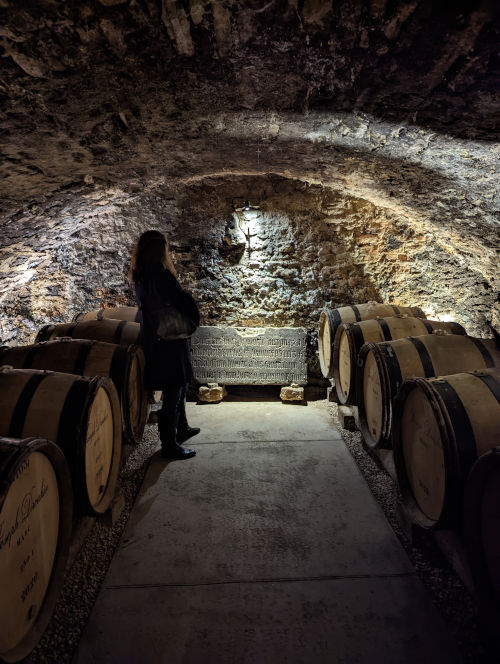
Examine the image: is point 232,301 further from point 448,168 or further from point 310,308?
point 448,168

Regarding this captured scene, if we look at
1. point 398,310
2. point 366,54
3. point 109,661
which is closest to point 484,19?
point 366,54

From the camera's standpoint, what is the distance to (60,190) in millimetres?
3180

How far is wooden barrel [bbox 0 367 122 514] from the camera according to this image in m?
1.63

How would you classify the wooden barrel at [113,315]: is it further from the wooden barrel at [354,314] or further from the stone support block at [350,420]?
the stone support block at [350,420]

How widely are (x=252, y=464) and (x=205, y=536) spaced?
0.89 m

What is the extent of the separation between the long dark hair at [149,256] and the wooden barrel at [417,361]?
178cm

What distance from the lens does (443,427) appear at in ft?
5.20

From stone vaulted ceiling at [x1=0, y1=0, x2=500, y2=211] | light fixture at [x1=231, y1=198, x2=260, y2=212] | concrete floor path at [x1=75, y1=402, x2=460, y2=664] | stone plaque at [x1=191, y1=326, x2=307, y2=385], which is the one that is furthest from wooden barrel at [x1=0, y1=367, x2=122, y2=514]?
light fixture at [x1=231, y1=198, x2=260, y2=212]

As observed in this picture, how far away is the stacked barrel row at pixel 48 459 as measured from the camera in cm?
117

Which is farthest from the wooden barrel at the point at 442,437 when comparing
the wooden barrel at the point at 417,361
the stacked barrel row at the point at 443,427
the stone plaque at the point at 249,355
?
the stone plaque at the point at 249,355

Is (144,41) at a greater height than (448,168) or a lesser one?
greater

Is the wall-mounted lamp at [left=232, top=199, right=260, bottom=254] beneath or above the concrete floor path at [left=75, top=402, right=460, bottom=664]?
above

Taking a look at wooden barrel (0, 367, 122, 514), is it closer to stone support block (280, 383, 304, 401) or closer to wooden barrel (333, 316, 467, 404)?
wooden barrel (333, 316, 467, 404)

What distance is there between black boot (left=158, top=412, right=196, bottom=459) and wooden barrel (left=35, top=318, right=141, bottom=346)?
31.1 inches
